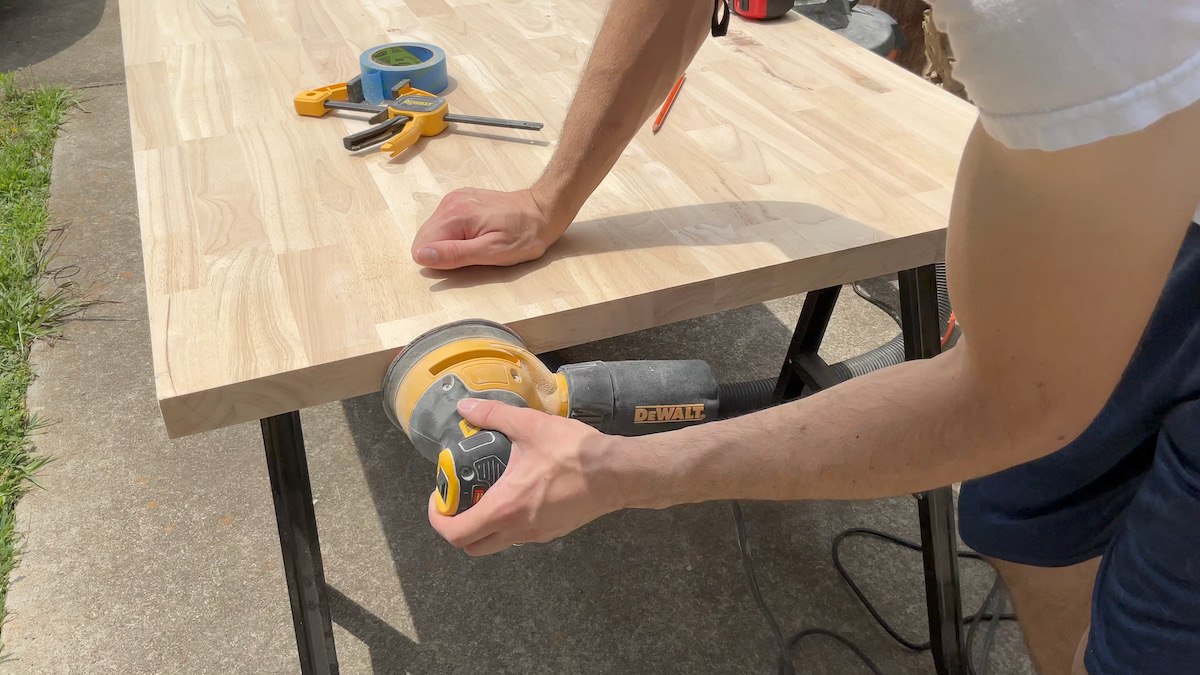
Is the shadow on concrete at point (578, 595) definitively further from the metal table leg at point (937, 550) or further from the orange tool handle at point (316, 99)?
the orange tool handle at point (316, 99)

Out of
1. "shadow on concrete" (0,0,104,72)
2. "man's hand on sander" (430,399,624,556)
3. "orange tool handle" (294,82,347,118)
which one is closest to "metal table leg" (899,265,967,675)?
"man's hand on sander" (430,399,624,556)

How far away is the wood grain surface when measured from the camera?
1005mm

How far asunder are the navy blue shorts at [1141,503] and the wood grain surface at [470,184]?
324 millimetres

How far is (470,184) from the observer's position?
1.31 metres

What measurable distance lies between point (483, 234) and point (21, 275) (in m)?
2.07

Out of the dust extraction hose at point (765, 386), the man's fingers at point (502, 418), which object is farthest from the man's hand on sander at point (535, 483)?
the dust extraction hose at point (765, 386)

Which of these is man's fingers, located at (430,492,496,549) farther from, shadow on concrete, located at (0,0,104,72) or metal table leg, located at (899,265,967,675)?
shadow on concrete, located at (0,0,104,72)

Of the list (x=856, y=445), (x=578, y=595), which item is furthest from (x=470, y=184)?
(x=578, y=595)

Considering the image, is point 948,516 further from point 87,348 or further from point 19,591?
point 87,348

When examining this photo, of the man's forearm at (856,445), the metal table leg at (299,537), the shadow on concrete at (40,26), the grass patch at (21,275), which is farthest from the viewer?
the shadow on concrete at (40,26)

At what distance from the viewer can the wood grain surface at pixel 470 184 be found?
1.00m

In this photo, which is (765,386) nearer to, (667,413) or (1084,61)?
(667,413)

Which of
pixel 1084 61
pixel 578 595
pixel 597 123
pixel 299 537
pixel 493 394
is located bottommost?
pixel 578 595

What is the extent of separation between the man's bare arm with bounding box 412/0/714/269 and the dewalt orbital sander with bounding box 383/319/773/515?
0.58 feet
